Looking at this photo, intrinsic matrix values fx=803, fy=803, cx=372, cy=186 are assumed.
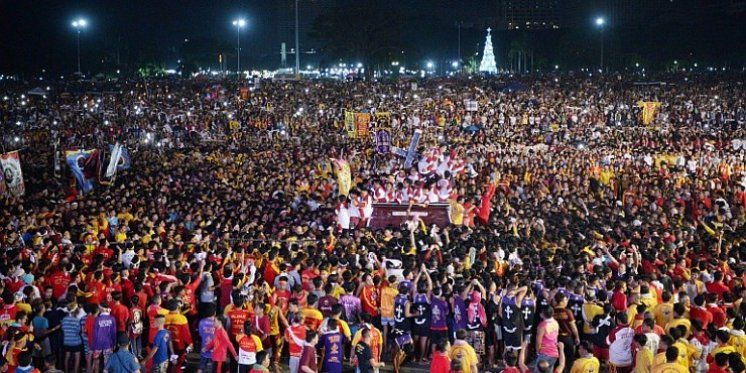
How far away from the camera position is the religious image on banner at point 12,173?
17406 mm

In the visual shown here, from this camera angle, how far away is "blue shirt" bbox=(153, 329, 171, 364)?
344 inches

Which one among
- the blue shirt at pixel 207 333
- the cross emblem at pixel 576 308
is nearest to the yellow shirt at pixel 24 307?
the blue shirt at pixel 207 333

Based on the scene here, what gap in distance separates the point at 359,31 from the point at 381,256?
66.0 metres

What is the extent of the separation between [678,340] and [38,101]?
41.3m

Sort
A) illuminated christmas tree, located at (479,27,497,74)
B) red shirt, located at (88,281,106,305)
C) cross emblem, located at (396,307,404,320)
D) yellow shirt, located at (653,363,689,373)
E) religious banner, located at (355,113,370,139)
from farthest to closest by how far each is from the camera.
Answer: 1. illuminated christmas tree, located at (479,27,497,74)
2. religious banner, located at (355,113,370,139)
3. cross emblem, located at (396,307,404,320)
4. red shirt, located at (88,281,106,305)
5. yellow shirt, located at (653,363,689,373)

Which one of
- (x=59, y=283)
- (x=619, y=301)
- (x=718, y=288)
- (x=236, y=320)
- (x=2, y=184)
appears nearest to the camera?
(x=236, y=320)

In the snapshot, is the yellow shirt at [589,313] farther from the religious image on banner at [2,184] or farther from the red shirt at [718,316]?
the religious image on banner at [2,184]

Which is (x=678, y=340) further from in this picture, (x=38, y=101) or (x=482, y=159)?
(x=38, y=101)

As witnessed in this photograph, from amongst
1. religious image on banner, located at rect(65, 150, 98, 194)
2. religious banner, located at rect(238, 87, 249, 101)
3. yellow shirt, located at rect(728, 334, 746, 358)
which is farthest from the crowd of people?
religious banner, located at rect(238, 87, 249, 101)

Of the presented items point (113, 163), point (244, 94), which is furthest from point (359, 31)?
point (113, 163)

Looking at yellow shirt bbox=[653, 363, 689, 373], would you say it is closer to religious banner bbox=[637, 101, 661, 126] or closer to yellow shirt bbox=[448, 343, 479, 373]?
yellow shirt bbox=[448, 343, 479, 373]

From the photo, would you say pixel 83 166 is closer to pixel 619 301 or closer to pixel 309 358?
pixel 309 358

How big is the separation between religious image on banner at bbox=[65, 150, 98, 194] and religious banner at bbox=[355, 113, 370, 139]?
32.3 feet

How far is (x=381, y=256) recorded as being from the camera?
40.7 ft
